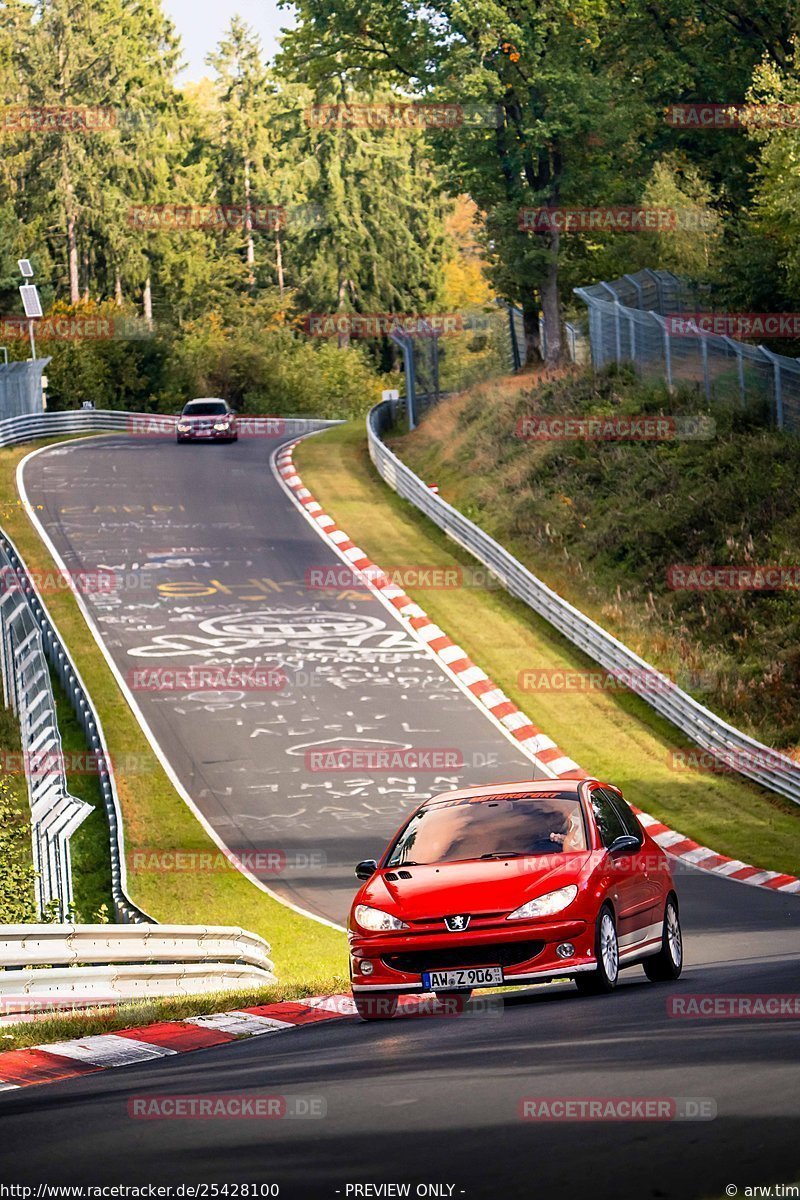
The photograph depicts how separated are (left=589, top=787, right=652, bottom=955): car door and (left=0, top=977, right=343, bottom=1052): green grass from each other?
98.5 inches

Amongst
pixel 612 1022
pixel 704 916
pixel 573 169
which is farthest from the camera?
pixel 573 169

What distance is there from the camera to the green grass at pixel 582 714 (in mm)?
24125

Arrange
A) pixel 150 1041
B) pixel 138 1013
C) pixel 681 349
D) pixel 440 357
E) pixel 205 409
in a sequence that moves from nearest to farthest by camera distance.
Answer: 1. pixel 150 1041
2. pixel 138 1013
3. pixel 681 349
4. pixel 205 409
5. pixel 440 357

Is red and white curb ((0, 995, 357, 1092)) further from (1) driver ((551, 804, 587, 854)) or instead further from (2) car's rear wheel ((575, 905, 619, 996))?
(1) driver ((551, 804, 587, 854))

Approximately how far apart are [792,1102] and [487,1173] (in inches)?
56.8

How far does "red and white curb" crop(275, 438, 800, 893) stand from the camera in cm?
2197

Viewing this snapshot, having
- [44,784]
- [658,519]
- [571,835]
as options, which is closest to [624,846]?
[571,835]

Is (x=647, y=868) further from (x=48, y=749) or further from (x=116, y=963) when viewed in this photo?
(x=48, y=749)

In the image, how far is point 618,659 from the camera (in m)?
30.8

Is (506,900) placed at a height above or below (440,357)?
below

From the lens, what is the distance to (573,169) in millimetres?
51750

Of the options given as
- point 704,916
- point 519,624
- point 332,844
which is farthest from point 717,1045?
point 519,624

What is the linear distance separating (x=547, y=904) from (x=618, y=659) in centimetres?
2014

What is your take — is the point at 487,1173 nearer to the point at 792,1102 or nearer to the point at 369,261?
the point at 792,1102
